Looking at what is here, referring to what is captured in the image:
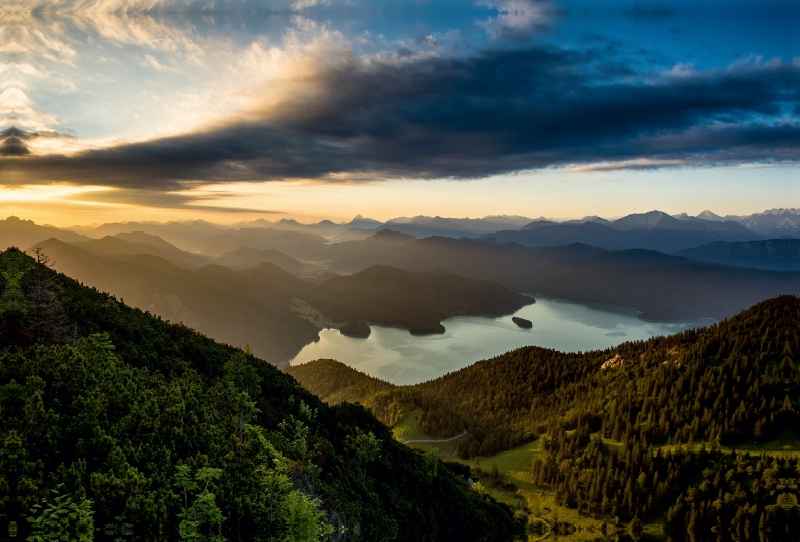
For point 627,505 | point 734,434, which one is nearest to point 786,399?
point 734,434

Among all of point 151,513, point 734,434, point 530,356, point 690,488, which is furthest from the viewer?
point 530,356

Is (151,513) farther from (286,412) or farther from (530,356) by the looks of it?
(530,356)

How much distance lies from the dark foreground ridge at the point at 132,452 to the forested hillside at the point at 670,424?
65.8 m

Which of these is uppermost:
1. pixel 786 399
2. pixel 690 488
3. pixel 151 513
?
pixel 151 513

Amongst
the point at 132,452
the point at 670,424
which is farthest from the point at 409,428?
the point at 132,452

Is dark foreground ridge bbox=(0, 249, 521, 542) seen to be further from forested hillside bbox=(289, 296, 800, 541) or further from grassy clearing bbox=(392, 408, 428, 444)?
grassy clearing bbox=(392, 408, 428, 444)

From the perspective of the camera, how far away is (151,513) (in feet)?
46.9

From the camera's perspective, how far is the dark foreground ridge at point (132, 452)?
13852mm

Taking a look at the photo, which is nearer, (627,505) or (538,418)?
(627,505)

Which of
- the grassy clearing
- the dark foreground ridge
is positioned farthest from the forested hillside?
the dark foreground ridge

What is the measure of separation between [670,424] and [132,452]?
113 meters

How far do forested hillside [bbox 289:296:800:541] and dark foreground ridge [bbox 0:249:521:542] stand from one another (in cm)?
6577

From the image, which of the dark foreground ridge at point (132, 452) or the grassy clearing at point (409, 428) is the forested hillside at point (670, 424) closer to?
the grassy clearing at point (409, 428)

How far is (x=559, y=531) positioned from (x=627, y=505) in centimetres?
1516
